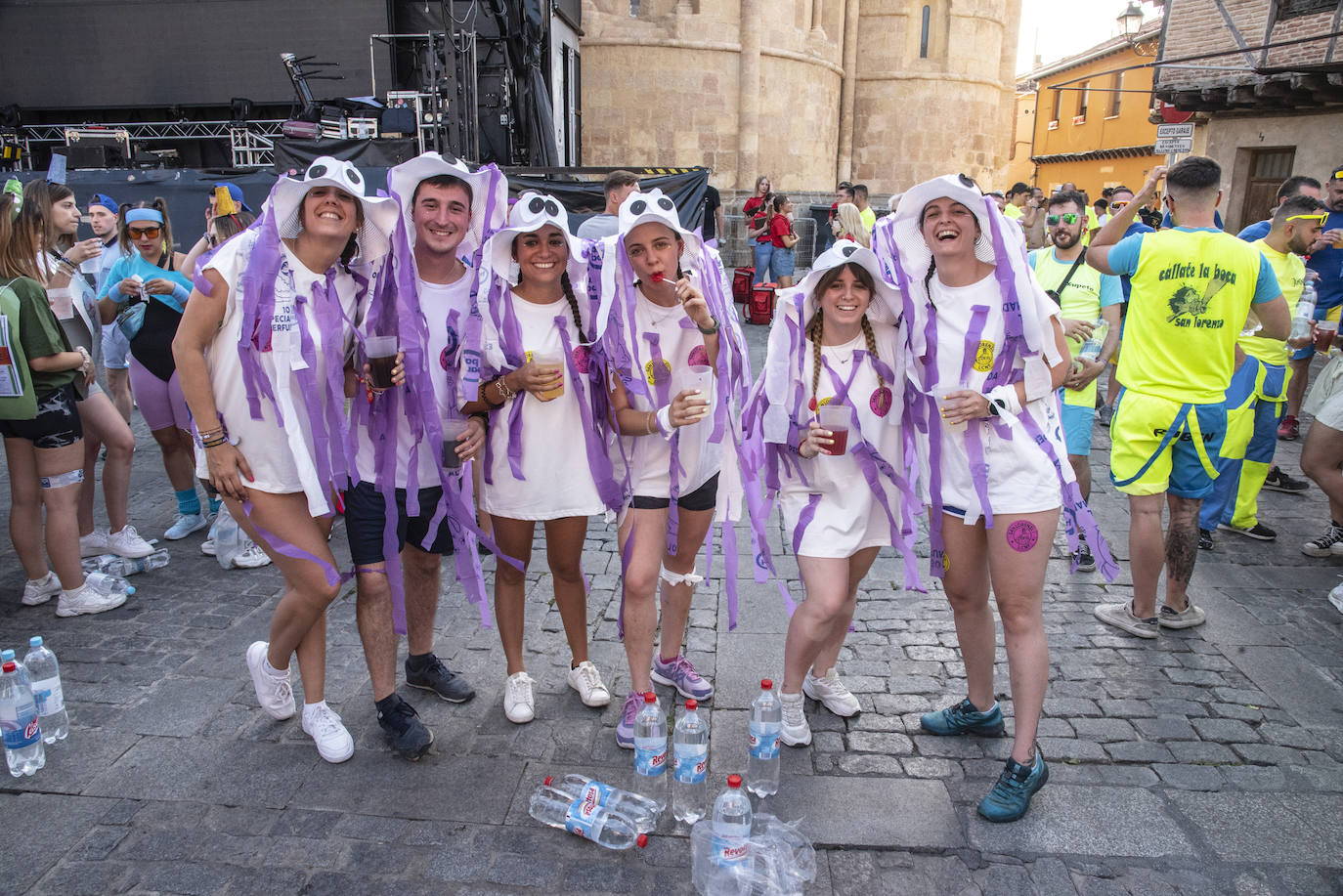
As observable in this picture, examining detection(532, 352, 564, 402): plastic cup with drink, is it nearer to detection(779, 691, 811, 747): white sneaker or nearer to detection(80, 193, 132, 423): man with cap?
detection(779, 691, 811, 747): white sneaker

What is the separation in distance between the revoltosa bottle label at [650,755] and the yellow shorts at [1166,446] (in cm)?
252

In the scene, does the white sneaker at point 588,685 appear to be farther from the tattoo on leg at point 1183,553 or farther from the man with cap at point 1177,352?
the tattoo on leg at point 1183,553

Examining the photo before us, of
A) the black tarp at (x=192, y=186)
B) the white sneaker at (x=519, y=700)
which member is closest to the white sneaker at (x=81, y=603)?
the white sneaker at (x=519, y=700)

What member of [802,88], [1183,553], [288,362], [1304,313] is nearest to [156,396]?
[288,362]

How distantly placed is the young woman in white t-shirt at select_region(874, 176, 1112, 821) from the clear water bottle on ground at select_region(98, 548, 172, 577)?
14.2 feet

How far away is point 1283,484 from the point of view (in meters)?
6.54

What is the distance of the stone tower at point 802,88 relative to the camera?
2020cm

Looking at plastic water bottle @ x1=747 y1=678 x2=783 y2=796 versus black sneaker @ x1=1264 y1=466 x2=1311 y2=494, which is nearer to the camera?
plastic water bottle @ x1=747 y1=678 x2=783 y2=796

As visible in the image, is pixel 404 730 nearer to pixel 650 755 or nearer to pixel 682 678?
pixel 650 755

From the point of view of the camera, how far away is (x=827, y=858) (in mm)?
2705

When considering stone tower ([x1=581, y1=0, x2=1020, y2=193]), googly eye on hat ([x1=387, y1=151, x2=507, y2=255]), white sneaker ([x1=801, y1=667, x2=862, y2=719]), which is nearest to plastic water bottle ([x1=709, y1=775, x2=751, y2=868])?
white sneaker ([x1=801, y1=667, x2=862, y2=719])

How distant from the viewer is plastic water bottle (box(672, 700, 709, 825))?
2902 millimetres

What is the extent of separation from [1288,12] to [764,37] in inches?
409

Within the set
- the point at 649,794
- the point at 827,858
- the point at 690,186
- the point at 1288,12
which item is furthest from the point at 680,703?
the point at 1288,12
